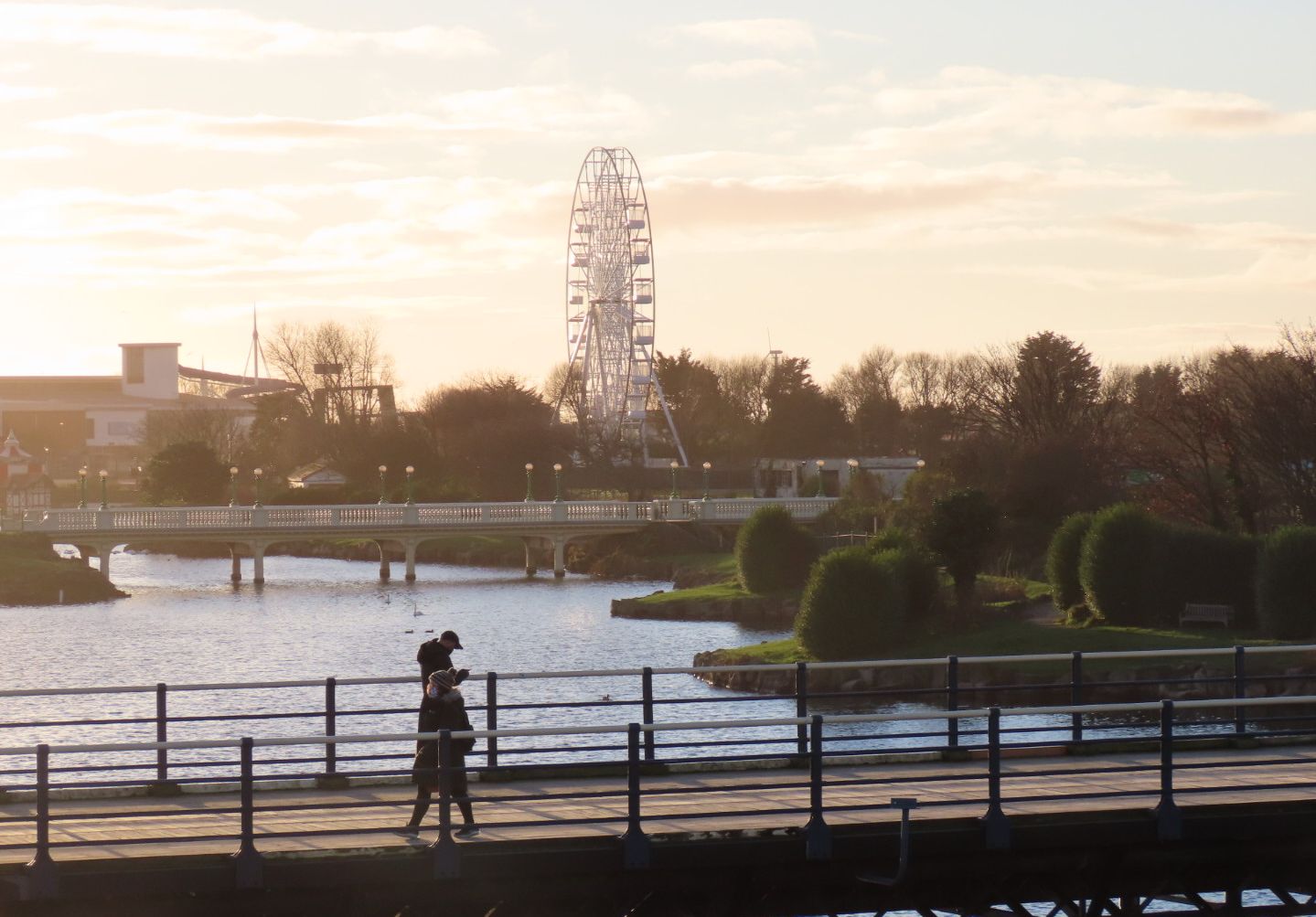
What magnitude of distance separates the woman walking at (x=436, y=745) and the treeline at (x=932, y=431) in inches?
1934

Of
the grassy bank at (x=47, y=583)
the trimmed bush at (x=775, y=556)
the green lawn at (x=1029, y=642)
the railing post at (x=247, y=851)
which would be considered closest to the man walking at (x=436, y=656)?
the railing post at (x=247, y=851)

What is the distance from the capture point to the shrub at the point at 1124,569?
52.8 m

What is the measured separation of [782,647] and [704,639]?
10016mm

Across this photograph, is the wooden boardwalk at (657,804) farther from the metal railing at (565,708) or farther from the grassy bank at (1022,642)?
the grassy bank at (1022,642)

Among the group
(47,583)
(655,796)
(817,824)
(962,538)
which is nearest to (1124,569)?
(962,538)

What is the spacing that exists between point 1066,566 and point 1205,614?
4777 mm

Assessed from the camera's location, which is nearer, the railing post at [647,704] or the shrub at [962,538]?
the railing post at [647,704]

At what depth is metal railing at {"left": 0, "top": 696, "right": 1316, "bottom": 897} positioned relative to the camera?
16.0 meters

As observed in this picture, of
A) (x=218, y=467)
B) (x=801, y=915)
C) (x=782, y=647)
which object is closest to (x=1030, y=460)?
(x=782, y=647)

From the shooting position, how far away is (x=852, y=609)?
5322 cm

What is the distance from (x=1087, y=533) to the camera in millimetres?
54594

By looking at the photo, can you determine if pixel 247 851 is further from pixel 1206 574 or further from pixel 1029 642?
pixel 1206 574

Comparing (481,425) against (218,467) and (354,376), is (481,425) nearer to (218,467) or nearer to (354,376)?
(218,467)

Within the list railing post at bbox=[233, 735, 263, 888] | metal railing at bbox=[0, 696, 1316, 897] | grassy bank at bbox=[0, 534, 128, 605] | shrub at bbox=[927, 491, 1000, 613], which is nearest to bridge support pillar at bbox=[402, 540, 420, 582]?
grassy bank at bbox=[0, 534, 128, 605]
